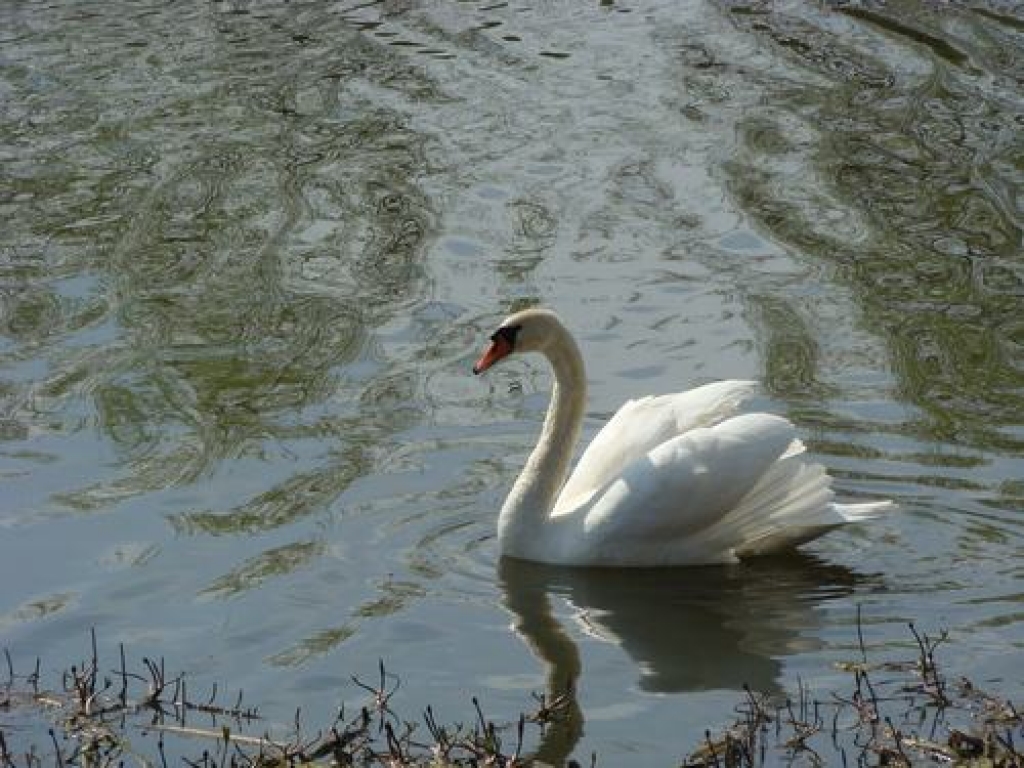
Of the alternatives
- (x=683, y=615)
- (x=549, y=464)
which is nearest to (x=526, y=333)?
(x=549, y=464)

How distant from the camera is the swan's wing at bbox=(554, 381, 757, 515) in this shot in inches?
363

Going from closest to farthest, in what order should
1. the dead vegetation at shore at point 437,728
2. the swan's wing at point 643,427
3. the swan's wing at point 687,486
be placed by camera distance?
the dead vegetation at shore at point 437,728
the swan's wing at point 687,486
the swan's wing at point 643,427

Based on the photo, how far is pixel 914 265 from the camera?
12352 millimetres

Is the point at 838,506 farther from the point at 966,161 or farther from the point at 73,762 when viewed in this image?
the point at 966,161

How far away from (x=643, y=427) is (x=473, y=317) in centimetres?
277

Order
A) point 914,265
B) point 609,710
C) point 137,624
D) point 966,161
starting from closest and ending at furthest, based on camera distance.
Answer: point 609,710
point 137,624
point 914,265
point 966,161

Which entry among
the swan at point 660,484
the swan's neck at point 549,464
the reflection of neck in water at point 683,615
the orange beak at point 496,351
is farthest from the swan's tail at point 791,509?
the orange beak at point 496,351

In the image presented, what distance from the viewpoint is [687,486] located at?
8.98m

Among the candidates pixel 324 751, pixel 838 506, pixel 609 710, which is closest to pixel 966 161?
pixel 838 506

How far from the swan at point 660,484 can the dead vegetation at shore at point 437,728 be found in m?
1.21

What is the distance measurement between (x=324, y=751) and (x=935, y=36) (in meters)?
11.1

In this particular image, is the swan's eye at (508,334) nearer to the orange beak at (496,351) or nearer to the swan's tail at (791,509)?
the orange beak at (496,351)

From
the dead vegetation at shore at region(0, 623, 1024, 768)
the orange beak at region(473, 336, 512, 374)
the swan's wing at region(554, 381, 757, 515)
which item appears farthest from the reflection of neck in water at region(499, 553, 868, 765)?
the orange beak at region(473, 336, 512, 374)

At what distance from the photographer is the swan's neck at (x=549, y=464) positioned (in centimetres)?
930
